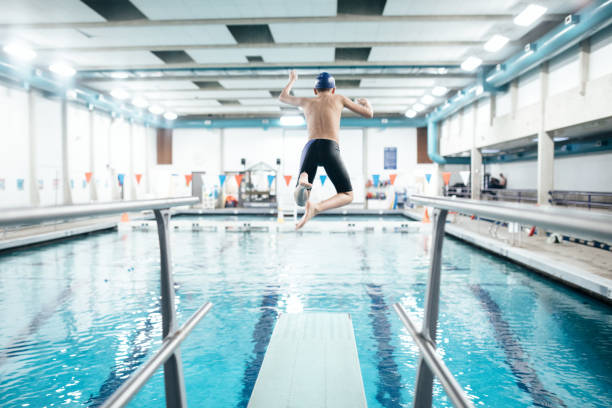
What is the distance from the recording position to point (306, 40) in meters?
8.91

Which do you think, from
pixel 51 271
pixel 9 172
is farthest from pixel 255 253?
pixel 9 172

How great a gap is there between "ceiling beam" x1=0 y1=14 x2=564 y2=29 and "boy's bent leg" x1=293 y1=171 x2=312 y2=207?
5895mm

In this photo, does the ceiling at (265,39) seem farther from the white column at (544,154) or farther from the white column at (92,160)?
the white column at (92,160)

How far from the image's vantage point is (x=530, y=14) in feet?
22.0

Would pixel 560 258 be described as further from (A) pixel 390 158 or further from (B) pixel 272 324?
(A) pixel 390 158

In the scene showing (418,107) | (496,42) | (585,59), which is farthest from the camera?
(418,107)

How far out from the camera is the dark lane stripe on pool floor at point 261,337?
2.94 m

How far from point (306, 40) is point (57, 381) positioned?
810 cm

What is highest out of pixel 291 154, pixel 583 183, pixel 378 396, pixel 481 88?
pixel 481 88

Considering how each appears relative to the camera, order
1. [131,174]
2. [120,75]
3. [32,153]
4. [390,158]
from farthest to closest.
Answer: [390,158] < [131,174] < [120,75] < [32,153]

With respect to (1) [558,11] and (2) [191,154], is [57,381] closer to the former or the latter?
(1) [558,11]

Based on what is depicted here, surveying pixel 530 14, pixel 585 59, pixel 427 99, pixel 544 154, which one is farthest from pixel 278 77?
pixel 585 59

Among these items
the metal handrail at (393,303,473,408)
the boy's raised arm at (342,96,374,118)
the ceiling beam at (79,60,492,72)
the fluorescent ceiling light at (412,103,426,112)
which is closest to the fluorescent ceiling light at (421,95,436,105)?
the fluorescent ceiling light at (412,103,426,112)

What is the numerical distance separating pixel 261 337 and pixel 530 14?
6990mm
